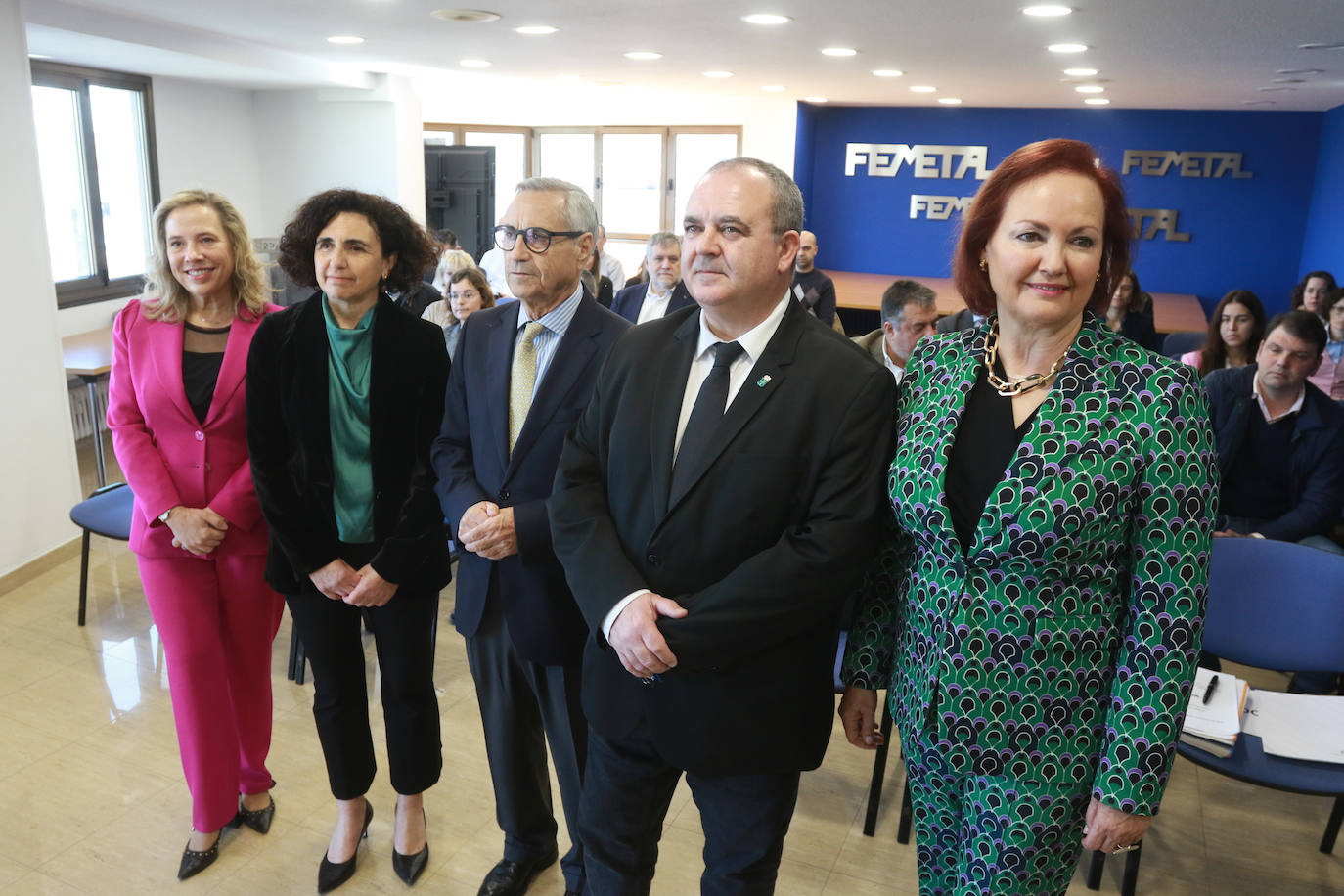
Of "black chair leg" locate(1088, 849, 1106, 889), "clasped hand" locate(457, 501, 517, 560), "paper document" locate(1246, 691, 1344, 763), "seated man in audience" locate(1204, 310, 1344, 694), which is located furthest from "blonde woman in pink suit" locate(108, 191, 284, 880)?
"seated man in audience" locate(1204, 310, 1344, 694)

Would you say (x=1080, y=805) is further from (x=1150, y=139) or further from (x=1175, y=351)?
(x=1150, y=139)

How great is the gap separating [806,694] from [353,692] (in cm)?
131

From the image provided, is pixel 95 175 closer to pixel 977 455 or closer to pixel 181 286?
pixel 181 286

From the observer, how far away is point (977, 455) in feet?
5.02

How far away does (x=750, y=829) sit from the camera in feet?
5.67

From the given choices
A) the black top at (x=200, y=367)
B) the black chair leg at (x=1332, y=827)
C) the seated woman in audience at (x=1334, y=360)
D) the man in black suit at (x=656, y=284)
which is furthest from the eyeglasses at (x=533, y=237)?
the seated woman in audience at (x=1334, y=360)

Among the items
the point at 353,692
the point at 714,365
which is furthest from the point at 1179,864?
the point at 353,692

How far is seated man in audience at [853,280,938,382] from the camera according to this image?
167 inches

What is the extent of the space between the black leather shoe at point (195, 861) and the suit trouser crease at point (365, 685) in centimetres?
40

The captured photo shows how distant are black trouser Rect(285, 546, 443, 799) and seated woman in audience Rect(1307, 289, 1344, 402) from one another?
4.77 metres

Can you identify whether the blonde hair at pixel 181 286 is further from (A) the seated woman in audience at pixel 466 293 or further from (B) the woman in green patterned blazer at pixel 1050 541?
(A) the seated woman in audience at pixel 466 293

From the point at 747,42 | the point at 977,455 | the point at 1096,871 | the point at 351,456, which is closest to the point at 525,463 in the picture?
the point at 351,456

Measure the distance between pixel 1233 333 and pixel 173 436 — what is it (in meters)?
4.78

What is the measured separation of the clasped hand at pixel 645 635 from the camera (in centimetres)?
160
